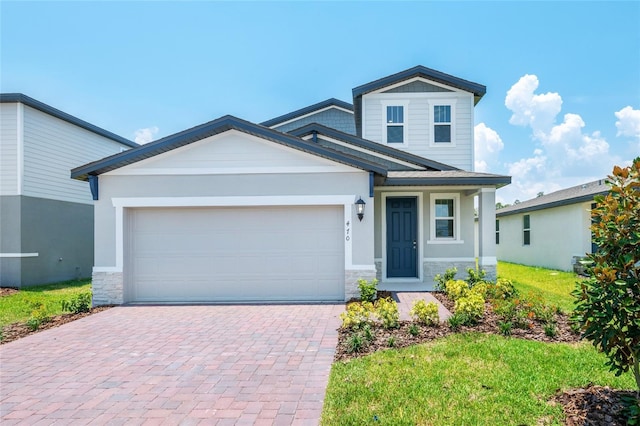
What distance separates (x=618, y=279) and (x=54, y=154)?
16.2 m

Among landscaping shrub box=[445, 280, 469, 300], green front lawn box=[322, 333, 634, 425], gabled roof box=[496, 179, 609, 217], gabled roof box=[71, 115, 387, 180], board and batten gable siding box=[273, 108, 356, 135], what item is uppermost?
board and batten gable siding box=[273, 108, 356, 135]

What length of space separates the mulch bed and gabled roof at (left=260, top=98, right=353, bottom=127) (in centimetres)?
1027

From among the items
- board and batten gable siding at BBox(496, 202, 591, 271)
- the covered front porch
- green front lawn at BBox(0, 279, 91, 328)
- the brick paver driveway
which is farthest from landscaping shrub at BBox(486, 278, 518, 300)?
green front lawn at BBox(0, 279, 91, 328)

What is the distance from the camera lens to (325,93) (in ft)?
58.2

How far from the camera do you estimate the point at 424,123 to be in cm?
1240

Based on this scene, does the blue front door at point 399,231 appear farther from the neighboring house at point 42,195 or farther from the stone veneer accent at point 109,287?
the neighboring house at point 42,195

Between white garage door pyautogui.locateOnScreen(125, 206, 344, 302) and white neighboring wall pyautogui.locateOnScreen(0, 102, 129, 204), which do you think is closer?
white garage door pyautogui.locateOnScreen(125, 206, 344, 302)

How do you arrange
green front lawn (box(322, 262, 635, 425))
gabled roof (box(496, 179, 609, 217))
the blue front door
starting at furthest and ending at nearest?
1. gabled roof (box(496, 179, 609, 217))
2. the blue front door
3. green front lawn (box(322, 262, 635, 425))

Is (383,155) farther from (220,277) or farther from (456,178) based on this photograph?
(220,277)

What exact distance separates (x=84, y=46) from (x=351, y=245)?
9.70 metres

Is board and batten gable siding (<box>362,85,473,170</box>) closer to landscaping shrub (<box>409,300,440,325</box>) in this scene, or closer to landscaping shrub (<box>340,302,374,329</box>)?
landscaping shrub (<box>409,300,440,325</box>)

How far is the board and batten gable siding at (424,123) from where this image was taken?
1233cm

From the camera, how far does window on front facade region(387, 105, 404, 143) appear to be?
40.8 feet

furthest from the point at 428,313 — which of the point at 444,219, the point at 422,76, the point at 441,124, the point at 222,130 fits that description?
the point at 422,76
